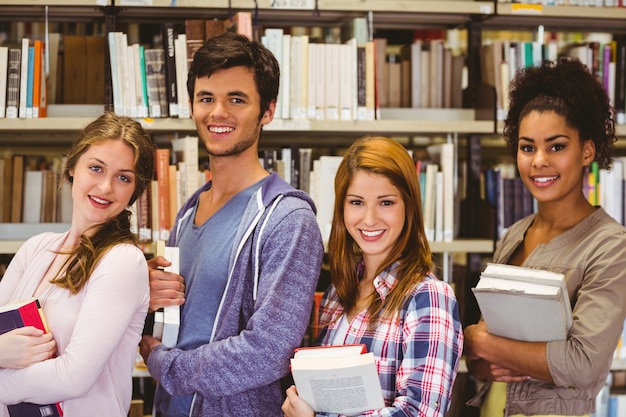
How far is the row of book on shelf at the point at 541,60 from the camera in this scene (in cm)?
292

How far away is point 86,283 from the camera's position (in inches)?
64.1

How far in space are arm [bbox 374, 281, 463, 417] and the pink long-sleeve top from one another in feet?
2.05

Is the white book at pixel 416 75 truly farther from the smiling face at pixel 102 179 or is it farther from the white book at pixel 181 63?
the smiling face at pixel 102 179

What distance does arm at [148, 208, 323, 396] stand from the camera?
1.64 m

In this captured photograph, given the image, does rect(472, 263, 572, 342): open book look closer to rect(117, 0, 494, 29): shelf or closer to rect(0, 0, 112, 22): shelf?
rect(117, 0, 494, 29): shelf

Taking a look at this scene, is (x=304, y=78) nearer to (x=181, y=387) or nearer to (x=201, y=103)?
(x=201, y=103)

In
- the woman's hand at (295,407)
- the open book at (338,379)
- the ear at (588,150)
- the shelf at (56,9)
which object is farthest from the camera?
the shelf at (56,9)

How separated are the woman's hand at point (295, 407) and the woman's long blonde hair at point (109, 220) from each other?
1.78 ft

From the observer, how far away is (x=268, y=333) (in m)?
1.64

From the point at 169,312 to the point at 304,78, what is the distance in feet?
4.30

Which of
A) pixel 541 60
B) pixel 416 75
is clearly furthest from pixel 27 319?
pixel 541 60

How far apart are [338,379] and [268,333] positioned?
0.73ft

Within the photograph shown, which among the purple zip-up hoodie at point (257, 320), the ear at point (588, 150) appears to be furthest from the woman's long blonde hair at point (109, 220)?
the ear at point (588, 150)

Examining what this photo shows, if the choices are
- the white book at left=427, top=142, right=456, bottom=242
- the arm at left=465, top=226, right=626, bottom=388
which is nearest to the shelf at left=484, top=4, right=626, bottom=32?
the white book at left=427, top=142, right=456, bottom=242
